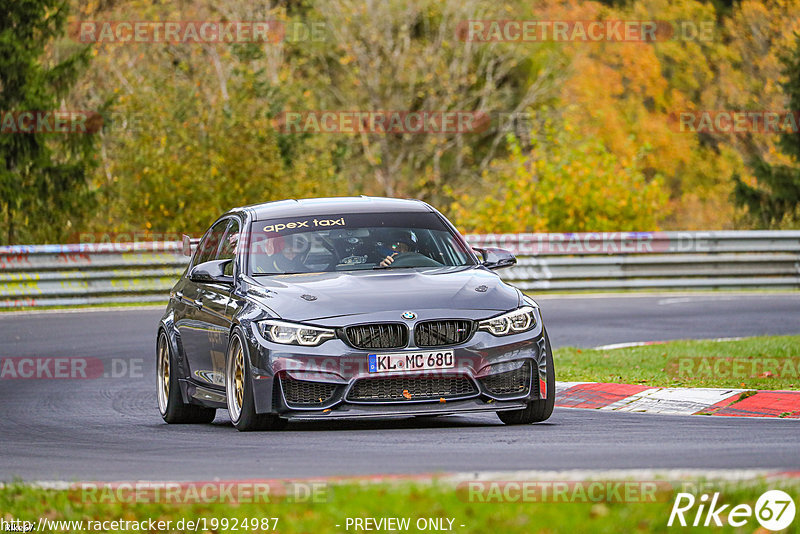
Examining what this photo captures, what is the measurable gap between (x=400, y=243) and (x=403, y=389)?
5.82ft

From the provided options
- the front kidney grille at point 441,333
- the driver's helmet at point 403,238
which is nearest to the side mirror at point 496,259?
the driver's helmet at point 403,238

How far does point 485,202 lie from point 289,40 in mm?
15072

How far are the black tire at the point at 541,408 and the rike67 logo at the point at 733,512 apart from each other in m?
3.95

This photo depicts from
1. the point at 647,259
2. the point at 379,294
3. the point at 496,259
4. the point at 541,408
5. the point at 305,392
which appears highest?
the point at 379,294

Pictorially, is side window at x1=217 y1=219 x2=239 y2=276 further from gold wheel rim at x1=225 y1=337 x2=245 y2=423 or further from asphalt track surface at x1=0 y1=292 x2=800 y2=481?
asphalt track surface at x1=0 y1=292 x2=800 y2=481

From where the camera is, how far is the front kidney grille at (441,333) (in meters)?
9.82

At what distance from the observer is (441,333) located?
9.88 metres

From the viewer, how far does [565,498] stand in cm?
650

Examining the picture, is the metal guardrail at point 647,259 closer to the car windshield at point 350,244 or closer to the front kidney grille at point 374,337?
the car windshield at point 350,244

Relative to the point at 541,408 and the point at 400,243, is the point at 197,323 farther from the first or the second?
the point at 541,408

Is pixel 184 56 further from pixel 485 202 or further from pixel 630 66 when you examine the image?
pixel 630 66

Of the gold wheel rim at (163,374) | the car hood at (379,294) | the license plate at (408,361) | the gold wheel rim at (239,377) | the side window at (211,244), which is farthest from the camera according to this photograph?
Answer: the side window at (211,244)

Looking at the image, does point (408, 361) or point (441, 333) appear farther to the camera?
point (441, 333)

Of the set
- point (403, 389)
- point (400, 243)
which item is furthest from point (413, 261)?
point (403, 389)
